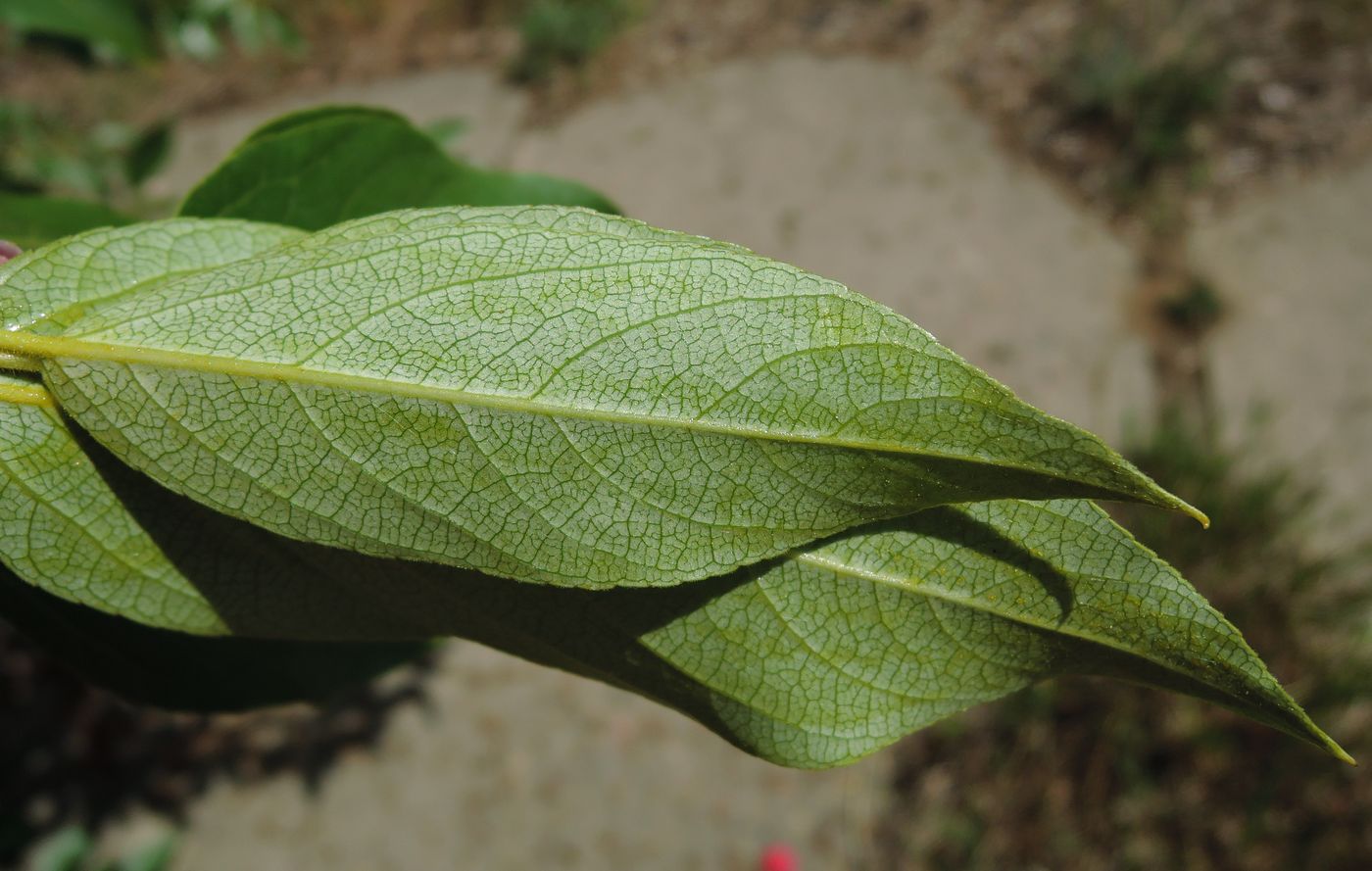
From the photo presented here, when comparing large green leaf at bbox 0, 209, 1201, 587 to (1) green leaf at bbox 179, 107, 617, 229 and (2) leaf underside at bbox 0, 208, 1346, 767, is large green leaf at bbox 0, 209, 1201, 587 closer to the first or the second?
(2) leaf underside at bbox 0, 208, 1346, 767

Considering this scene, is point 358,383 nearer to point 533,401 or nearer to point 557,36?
point 533,401

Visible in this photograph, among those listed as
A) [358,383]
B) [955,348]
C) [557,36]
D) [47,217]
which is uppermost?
[557,36]

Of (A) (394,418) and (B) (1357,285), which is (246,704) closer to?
(A) (394,418)

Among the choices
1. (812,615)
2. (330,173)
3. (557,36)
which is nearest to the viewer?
(812,615)

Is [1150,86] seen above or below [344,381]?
above

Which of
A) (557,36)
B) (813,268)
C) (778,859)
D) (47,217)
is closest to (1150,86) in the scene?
(813,268)

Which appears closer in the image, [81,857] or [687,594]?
[687,594]

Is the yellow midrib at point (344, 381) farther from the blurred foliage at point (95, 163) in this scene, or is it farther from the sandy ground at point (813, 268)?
the sandy ground at point (813, 268)

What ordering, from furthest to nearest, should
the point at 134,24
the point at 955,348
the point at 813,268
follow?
the point at 813,268 → the point at 955,348 → the point at 134,24
